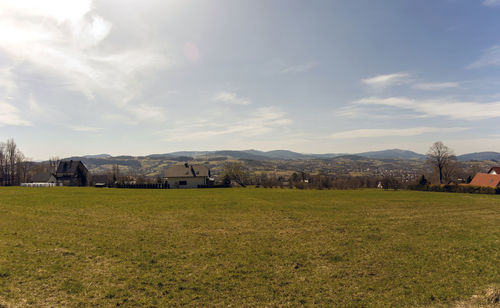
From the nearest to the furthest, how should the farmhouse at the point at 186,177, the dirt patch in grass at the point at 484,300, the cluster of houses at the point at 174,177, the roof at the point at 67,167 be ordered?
the dirt patch in grass at the point at 484,300 → the cluster of houses at the point at 174,177 → the farmhouse at the point at 186,177 → the roof at the point at 67,167

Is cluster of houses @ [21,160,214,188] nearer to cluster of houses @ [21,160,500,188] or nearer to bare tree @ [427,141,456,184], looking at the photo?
cluster of houses @ [21,160,500,188]

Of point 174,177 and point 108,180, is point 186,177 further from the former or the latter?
point 108,180

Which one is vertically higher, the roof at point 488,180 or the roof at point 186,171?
the roof at point 186,171

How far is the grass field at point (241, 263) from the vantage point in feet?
28.4

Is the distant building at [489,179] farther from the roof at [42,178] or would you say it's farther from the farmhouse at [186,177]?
the roof at [42,178]

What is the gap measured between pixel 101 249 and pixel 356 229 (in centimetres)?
1743

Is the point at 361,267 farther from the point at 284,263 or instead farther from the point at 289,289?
the point at 289,289

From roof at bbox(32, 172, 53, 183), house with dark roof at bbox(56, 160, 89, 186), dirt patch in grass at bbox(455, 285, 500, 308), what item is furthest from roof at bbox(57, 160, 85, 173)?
dirt patch in grass at bbox(455, 285, 500, 308)

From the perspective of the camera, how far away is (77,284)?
30.6ft

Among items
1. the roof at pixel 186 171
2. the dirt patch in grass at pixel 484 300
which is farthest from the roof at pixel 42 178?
the dirt patch in grass at pixel 484 300

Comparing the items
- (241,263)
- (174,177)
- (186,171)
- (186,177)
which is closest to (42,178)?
(174,177)

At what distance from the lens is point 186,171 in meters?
77.4

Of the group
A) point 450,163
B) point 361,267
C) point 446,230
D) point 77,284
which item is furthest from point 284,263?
point 450,163

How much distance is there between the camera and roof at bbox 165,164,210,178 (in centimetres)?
7610
